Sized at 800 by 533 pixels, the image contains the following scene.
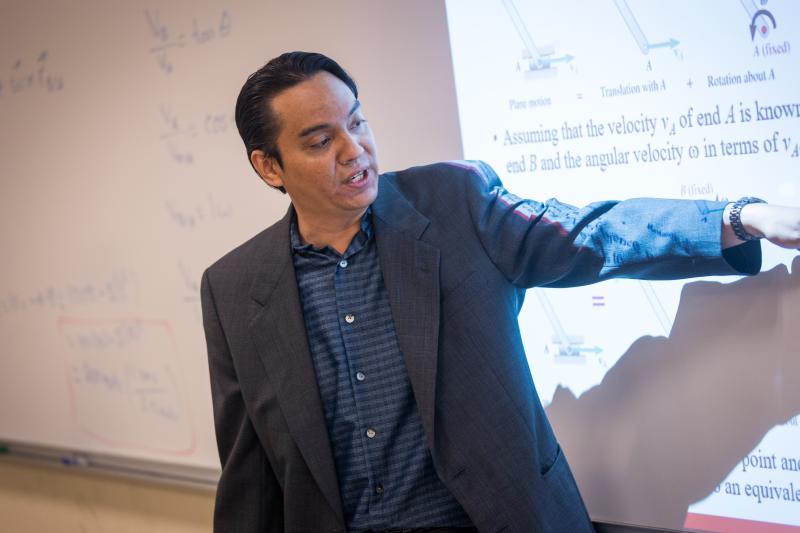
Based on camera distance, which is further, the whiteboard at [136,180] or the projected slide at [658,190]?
the whiteboard at [136,180]

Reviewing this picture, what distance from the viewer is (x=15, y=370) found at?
107 inches

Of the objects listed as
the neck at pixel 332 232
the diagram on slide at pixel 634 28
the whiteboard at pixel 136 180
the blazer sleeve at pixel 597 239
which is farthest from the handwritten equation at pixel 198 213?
the diagram on slide at pixel 634 28

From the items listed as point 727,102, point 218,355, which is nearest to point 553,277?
point 727,102

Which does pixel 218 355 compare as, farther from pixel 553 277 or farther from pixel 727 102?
pixel 727 102

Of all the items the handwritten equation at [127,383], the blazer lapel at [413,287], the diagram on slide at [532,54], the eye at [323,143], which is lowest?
the handwritten equation at [127,383]

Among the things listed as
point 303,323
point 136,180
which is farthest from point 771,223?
point 136,180

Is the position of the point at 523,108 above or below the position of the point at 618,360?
above

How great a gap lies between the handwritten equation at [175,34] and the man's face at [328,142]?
2.38 feet

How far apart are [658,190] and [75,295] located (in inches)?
71.4

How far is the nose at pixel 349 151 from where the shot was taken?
1.40 m

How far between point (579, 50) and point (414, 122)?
453mm

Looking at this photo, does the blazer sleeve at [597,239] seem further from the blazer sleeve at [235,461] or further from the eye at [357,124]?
the blazer sleeve at [235,461]

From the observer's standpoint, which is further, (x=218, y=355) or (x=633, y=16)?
(x=218, y=355)

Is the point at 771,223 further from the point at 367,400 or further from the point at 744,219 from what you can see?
the point at 367,400
